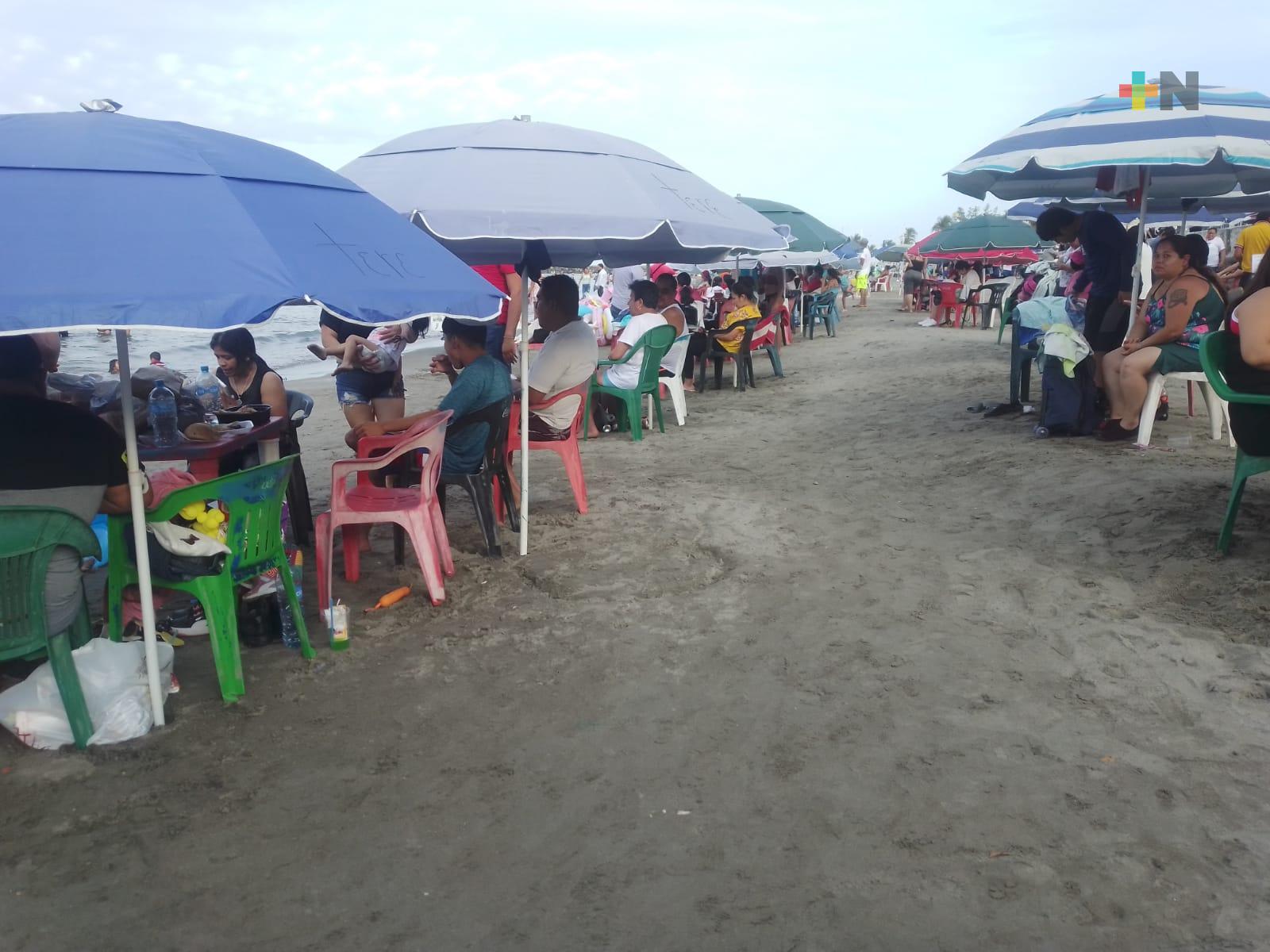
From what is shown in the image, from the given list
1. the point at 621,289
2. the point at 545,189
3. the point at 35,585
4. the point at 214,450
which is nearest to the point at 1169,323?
the point at 545,189

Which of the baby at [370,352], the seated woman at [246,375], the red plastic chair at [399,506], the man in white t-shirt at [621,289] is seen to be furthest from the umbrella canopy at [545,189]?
the man in white t-shirt at [621,289]

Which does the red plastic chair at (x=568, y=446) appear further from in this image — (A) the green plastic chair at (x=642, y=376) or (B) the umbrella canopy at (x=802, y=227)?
(B) the umbrella canopy at (x=802, y=227)

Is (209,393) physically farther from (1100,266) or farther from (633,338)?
(1100,266)

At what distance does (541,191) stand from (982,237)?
1601 cm

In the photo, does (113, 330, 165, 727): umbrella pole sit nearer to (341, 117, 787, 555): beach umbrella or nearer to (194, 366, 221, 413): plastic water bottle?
(341, 117, 787, 555): beach umbrella

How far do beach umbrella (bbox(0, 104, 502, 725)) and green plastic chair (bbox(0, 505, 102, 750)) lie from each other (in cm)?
21

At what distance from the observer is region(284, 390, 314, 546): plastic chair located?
523cm

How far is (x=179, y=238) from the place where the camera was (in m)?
2.59

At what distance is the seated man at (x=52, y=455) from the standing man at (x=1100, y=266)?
6234mm

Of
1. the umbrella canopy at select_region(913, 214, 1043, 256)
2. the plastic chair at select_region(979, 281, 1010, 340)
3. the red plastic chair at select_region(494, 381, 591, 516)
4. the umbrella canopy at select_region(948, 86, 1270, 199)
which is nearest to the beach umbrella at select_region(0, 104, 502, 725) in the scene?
the red plastic chair at select_region(494, 381, 591, 516)

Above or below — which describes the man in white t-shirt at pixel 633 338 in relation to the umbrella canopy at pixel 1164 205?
below

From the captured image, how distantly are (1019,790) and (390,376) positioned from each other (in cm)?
438

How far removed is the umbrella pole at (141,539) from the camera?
9.81ft

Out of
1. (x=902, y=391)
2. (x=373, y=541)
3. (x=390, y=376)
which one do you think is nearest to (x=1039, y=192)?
(x=902, y=391)
